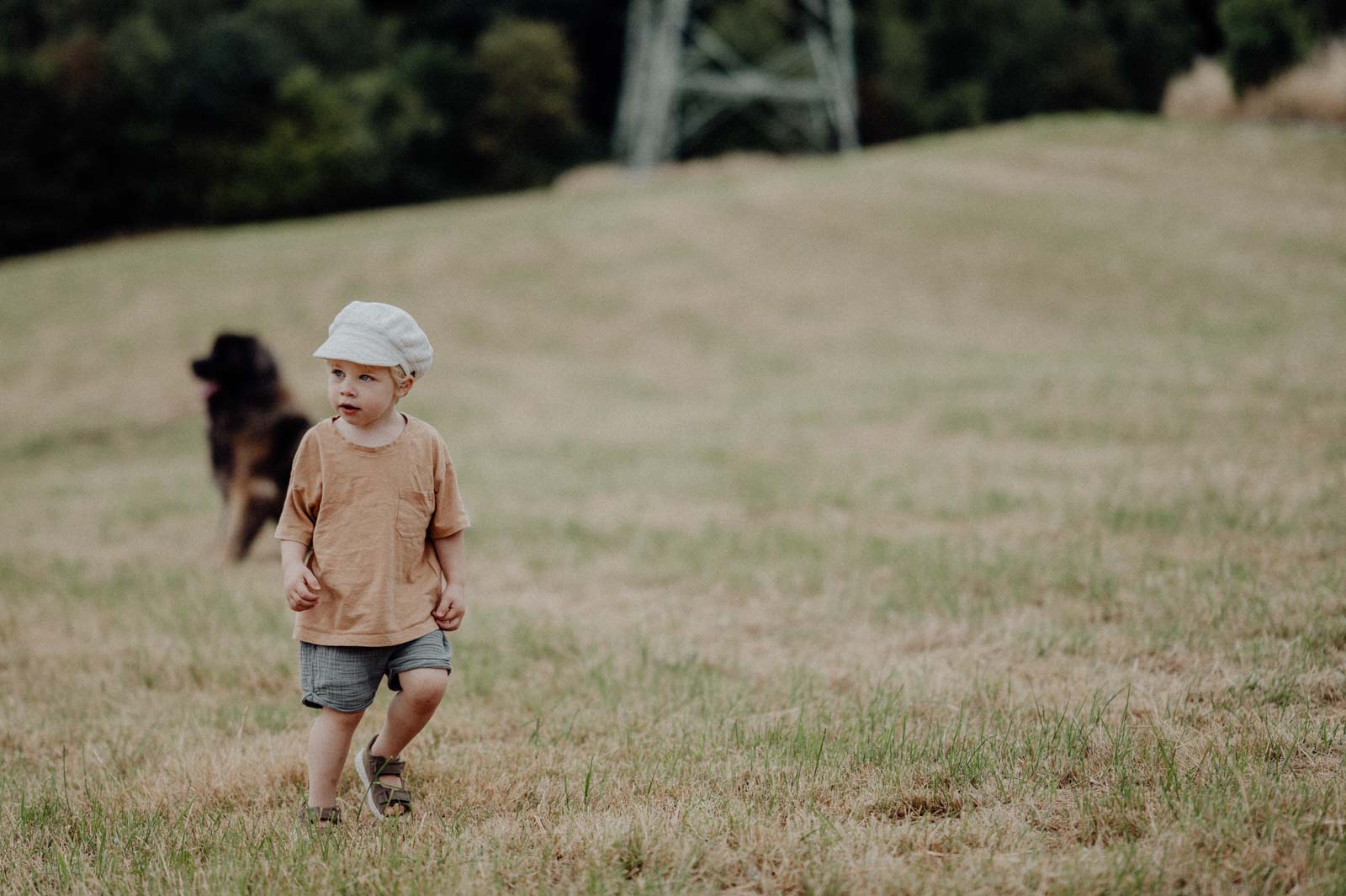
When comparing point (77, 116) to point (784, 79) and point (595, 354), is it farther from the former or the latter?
point (595, 354)

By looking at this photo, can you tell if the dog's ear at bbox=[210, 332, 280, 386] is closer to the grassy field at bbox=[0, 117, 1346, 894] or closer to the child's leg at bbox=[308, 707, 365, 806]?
the grassy field at bbox=[0, 117, 1346, 894]

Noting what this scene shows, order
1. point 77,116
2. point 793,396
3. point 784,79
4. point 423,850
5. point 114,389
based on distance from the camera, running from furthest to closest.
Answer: point 784,79, point 77,116, point 114,389, point 793,396, point 423,850

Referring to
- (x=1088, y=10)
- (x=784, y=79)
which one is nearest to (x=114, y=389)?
(x=1088, y=10)

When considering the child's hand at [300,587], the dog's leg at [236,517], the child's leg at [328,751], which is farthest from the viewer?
the dog's leg at [236,517]

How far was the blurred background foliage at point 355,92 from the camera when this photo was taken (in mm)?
34844

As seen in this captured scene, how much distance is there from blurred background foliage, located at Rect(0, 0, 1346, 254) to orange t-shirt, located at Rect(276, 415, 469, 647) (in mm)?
28080

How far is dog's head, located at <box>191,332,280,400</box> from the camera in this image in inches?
237

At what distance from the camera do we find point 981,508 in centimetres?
641

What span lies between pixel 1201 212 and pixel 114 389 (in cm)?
1846

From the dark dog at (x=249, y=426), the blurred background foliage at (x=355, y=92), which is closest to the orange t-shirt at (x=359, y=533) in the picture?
the dark dog at (x=249, y=426)

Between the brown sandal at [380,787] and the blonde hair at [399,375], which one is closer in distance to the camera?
the blonde hair at [399,375]

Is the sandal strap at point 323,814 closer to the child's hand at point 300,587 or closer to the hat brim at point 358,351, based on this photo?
the child's hand at point 300,587

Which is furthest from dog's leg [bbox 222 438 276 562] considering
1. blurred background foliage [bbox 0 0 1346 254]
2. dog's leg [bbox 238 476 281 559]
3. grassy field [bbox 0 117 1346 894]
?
blurred background foliage [bbox 0 0 1346 254]

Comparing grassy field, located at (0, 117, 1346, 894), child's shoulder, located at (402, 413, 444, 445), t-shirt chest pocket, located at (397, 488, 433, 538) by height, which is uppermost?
child's shoulder, located at (402, 413, 444, 445)
